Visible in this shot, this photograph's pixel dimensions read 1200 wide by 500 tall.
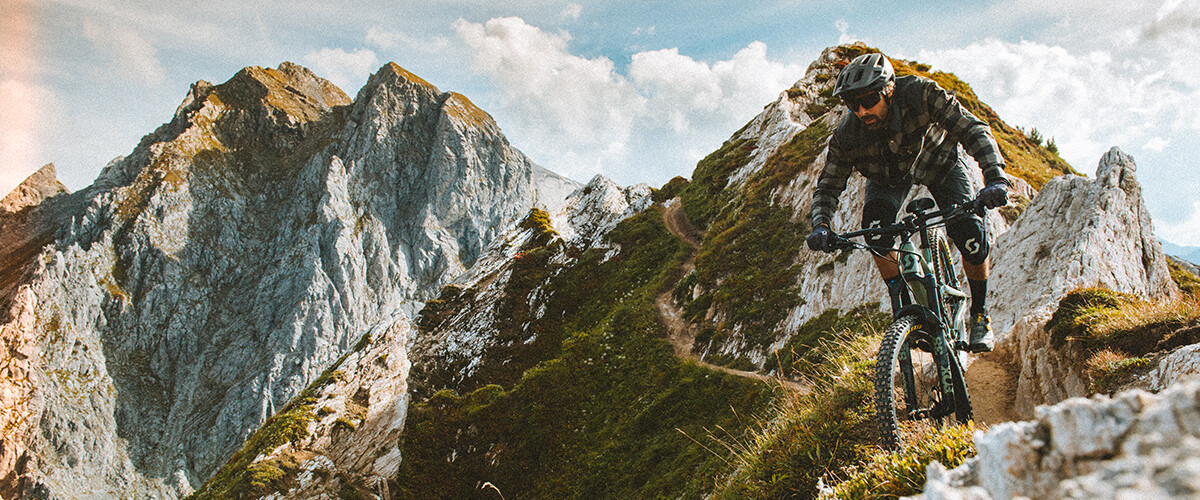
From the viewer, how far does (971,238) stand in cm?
580

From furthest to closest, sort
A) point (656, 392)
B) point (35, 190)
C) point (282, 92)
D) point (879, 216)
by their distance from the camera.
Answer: point (282, 92), point (35, 190), point (656, 392), point (879, 216)

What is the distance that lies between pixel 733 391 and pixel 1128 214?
9.87m

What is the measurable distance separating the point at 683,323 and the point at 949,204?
55.3 ft

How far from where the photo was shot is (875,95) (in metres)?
5.46

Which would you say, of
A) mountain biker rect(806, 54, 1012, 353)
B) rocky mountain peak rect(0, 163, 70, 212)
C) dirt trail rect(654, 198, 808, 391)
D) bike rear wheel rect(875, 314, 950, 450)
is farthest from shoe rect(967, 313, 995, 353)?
rocky mountain peak rect(0, 163, 70, 212)

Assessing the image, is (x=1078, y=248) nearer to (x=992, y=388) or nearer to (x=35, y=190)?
(x=992, y=388)

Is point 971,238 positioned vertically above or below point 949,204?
below

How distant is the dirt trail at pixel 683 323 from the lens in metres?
16.1

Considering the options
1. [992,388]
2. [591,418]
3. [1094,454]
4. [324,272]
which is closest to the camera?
[1094,454]

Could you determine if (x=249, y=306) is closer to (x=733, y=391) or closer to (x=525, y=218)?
(x=525, y=218)

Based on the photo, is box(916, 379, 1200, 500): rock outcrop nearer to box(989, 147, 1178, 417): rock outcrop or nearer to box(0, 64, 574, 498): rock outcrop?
box(989, 147, 1178, 417): rock outcrop

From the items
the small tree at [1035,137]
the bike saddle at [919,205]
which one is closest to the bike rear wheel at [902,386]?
the bike saddle at [919,205]

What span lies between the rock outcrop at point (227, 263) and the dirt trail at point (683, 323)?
90266 millimetres

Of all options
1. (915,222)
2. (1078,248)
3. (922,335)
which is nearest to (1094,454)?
(922,335)
